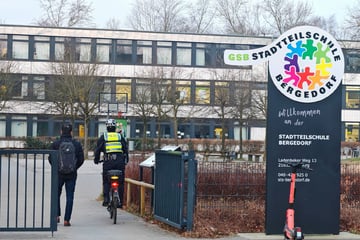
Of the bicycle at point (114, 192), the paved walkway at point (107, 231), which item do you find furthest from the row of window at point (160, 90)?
the bicycle at point (114, 192)

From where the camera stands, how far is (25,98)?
6134 centimetres

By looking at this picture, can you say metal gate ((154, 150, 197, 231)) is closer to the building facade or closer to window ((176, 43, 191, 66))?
the building facade

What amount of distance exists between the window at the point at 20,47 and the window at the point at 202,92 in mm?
15600

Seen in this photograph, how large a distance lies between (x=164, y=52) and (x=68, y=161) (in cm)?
5288

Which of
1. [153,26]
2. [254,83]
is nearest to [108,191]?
[254,83]

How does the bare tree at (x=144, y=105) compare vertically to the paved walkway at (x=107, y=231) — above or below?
above

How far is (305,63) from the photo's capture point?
37.4 feet

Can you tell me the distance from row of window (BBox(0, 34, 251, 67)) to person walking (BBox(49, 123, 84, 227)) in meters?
49.3

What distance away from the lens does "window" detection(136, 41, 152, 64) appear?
211ft

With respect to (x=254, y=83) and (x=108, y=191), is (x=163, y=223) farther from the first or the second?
(x=254, y=83)

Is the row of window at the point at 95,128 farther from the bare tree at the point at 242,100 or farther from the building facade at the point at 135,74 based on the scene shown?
the bare tree at the point at 242,100

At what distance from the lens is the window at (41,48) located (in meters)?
63.3

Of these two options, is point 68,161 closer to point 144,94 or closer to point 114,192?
point 114,192

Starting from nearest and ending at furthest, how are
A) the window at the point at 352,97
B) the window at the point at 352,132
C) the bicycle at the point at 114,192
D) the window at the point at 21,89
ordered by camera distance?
the bicycle at the point at 114,192 → the window at the point at 21,89 → the window at the point at 352,97 → the window at the point at 352,132
